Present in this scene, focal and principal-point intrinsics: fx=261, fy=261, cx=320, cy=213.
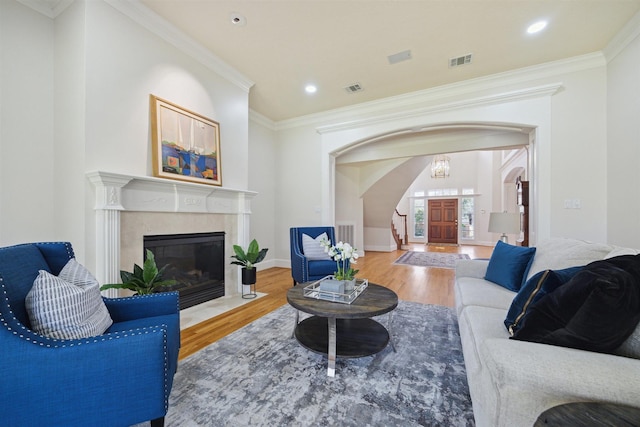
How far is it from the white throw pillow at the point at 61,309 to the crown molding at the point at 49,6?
2.79 metres

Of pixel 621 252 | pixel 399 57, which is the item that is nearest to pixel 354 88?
pixel 399 57

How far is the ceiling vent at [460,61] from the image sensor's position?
3.30 m

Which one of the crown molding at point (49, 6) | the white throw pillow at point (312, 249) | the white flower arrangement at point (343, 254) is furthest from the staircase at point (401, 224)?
the crown molding at point (49, 6)

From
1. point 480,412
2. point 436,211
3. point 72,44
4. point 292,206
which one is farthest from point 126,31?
point 436,211

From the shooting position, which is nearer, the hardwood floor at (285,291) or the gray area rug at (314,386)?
the gray area rug at (314,386)

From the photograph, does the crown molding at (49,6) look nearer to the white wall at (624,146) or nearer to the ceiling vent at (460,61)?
the ceiling vent at (460,61)

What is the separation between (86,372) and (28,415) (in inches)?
8.6

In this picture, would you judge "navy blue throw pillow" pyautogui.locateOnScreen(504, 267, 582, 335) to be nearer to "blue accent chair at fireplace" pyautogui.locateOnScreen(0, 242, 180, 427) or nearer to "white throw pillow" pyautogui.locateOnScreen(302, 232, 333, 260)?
"blue accent chair at fireplace" pyautogui.locateOnScreen(0, 242, 180, 427)

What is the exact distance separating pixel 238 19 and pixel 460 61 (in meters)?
2.75

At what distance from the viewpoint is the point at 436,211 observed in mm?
11281

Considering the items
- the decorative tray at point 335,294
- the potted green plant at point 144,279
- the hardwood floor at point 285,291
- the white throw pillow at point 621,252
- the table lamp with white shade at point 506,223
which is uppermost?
the table lamp with white shade at point 506,223

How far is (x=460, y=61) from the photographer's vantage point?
3379mm

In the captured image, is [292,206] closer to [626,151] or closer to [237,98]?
[237,98]

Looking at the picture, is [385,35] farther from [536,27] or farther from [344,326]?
[344,326]
